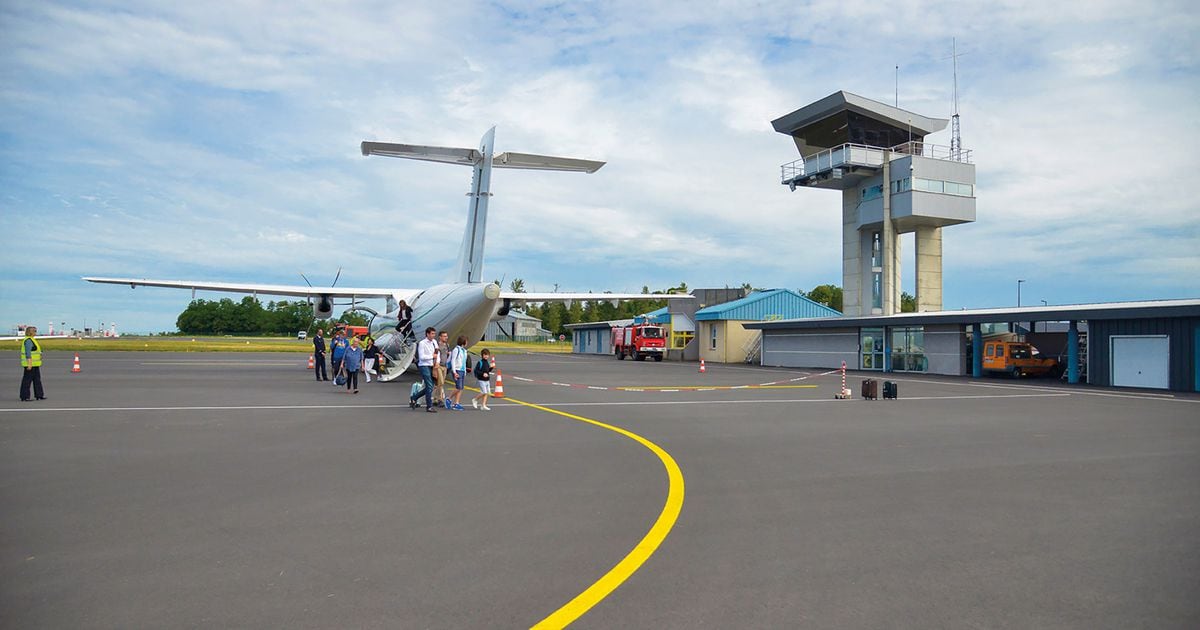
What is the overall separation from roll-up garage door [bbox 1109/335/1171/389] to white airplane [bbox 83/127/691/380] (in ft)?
61.4

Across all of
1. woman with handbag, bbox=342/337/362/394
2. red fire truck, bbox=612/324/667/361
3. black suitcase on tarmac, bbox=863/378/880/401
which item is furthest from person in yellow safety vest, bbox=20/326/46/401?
red fire truck, bbox=612/324/667/361

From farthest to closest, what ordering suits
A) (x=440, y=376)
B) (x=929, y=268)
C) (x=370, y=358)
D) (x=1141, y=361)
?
(x=929, y=268) → (x=1141, y=361) → (x=370, y=358) → (x=440, y=376)

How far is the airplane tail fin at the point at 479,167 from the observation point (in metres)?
25.2

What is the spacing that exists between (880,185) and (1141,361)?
1953 centimetres

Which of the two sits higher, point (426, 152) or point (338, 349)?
point (426, 152)

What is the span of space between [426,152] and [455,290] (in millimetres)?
4995

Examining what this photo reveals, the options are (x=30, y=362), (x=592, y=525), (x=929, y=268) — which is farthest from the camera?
(x=929, y=268)

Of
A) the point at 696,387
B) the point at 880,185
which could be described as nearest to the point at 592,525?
the point at 696,387

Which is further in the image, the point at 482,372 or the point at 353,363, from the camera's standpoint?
the point at 353,363

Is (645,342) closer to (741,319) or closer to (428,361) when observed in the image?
(741,319)

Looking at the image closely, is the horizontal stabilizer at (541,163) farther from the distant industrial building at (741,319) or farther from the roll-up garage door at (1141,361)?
the distant industrial building at (741,319)

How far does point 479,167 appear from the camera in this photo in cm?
2589

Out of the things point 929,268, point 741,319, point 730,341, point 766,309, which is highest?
point 929,268

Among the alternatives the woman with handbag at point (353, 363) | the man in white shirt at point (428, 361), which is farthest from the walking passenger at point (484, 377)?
the woman with handbag at point (353, 363)
